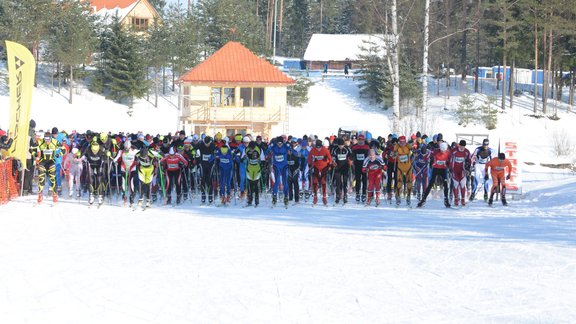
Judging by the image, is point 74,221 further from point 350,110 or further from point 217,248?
point 350,110

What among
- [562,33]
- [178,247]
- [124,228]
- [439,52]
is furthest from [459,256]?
[439,52]

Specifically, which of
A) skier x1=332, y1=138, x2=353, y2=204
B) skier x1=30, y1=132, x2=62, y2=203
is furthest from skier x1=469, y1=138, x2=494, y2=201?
skier x1=30, y1=132, x2=62, y2=203

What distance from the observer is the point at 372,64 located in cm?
6025

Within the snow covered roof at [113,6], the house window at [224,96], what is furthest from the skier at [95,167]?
the snow covered roof at [113,6]

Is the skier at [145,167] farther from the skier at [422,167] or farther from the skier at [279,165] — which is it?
the skier at [422,167]

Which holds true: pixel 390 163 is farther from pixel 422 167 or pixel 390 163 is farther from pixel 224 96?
pixel 224 96

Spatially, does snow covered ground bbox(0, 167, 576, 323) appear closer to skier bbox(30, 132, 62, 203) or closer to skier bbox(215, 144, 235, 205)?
skier bbox(30, 132, 62, 203)

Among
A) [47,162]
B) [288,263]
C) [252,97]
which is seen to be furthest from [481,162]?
[252,97]

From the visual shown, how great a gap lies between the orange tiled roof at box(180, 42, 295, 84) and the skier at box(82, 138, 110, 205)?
2619cm

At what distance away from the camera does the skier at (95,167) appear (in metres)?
19.1

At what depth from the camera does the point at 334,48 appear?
269 feet

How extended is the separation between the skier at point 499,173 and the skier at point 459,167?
3.40ft

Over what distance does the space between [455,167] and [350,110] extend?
41049 millimetres

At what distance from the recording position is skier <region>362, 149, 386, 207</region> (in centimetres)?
1933
